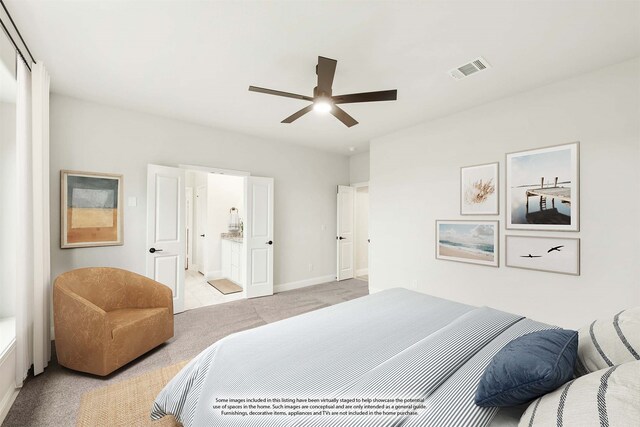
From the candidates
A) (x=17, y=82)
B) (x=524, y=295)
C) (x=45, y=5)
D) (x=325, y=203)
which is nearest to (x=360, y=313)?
(x=524, y=295)

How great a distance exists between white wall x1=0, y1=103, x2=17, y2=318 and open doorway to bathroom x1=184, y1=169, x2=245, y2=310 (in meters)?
2.67

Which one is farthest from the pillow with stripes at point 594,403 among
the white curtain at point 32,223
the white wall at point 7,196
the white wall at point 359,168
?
the white wall at point 359,168

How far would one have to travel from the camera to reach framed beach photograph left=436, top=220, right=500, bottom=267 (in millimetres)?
3162

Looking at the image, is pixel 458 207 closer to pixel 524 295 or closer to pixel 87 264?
pixel 524 295

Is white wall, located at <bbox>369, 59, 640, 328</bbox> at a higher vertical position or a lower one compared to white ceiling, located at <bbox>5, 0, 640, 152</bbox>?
lower

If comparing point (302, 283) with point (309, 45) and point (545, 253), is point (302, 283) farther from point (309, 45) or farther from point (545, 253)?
point (309, 45)

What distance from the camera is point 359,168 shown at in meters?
5.73

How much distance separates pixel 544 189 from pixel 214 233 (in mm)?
5828

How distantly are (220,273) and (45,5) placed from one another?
4.95 meters

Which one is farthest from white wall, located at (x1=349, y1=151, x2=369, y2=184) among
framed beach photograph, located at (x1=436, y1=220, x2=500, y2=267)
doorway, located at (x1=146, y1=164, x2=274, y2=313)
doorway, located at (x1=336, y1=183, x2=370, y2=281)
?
framed beach photograph, located at (x1=436, y1=220, x2=500, y2=267)

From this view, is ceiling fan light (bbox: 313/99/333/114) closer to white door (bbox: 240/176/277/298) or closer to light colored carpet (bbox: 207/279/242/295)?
white door (bbox: 240/176/277/298)

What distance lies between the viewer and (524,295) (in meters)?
2.91

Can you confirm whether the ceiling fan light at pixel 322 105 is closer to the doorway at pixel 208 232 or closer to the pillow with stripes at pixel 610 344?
the pillow with stripes at pixel 610 344

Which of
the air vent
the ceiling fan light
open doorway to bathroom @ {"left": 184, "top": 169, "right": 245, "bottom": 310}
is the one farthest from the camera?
open doorway to bathroom @ {"left": 184, "top": 169, "right": 245, "bottom": 310}
